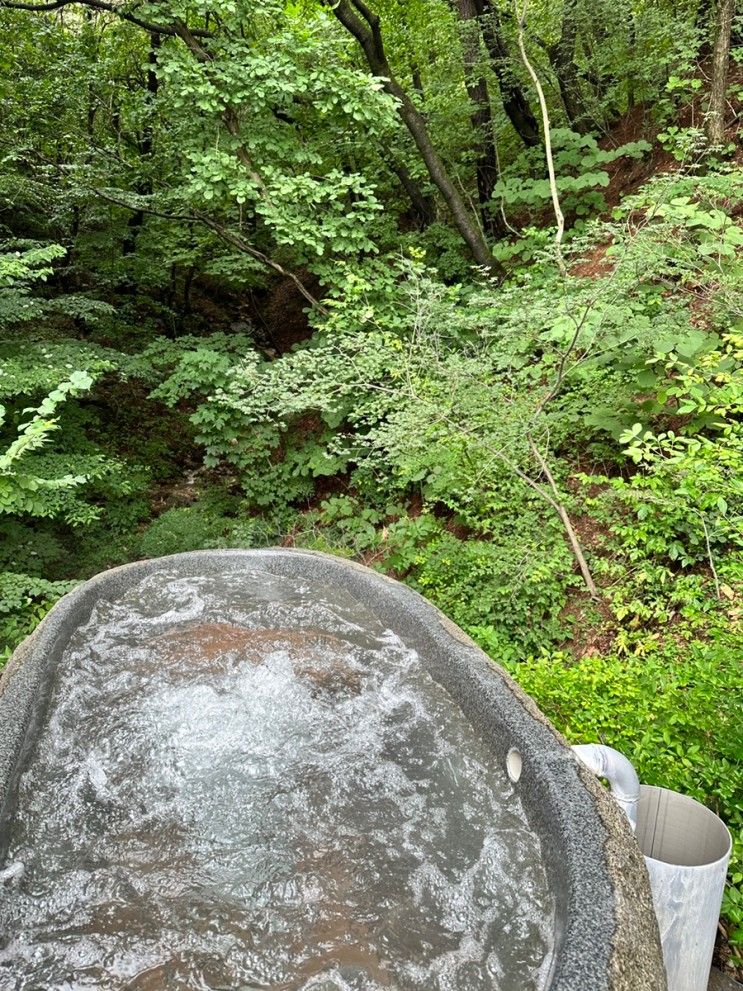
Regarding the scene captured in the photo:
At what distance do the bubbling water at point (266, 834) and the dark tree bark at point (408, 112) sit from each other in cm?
499

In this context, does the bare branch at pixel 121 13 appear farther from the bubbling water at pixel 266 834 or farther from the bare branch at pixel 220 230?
the bubbling water at pixel 266 834

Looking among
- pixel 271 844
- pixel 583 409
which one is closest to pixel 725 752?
pixel 271 844

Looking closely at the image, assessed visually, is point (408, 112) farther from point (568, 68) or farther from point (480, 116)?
point (568, 68)

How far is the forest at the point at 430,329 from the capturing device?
3.17 meters

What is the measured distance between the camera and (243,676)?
2713 millimetres

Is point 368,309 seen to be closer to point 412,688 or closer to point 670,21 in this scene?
point 412,688

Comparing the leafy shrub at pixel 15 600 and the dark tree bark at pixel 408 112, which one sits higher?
the dark tree bark at pixel 408 112

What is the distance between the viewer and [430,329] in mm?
5039

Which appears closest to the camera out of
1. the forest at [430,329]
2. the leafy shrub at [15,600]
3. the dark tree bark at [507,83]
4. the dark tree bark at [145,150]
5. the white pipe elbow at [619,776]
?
the white pipe elbow at [619,776]

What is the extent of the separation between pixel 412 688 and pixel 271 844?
844 mm

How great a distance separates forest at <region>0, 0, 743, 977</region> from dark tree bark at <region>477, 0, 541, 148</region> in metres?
0.04

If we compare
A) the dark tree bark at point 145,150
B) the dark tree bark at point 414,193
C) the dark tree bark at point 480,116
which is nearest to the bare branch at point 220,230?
the dark tree bark at point 145,150

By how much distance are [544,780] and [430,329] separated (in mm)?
3978

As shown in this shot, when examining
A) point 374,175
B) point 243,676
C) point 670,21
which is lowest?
point 243,676
